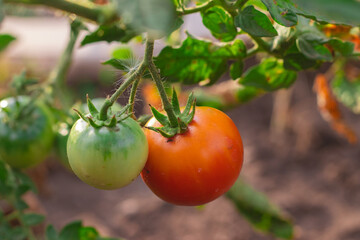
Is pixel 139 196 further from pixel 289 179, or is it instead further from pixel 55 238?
pixel 55 238

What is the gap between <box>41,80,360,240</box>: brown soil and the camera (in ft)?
5.72

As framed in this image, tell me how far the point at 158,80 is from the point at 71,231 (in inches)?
16.0

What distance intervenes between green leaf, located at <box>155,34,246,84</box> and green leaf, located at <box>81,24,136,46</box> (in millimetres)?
59

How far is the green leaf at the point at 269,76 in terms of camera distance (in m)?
0.75

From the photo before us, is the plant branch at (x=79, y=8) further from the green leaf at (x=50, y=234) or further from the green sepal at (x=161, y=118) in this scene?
the green leaf at (x=50, y=234)

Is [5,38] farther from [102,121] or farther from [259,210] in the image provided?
[259,210]

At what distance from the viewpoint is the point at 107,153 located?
46cm

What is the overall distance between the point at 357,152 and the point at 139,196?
41.7 inches

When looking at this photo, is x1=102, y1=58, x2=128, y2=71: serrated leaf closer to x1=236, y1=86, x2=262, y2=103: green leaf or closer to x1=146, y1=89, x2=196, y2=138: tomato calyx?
x1=146, y1=89, x2=196, y2=138: tomato calyx

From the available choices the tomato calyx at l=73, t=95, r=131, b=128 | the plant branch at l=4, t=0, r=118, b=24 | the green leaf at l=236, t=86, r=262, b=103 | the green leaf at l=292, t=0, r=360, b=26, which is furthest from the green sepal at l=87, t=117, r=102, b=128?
the green leaf at l=236, t=86, r=262, b=103

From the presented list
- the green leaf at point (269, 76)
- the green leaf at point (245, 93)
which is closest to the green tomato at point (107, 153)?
the green leaf at point (269, 76)

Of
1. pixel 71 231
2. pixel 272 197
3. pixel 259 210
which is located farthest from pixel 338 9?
pixel 272 197

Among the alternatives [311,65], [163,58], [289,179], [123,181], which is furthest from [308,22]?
[289,179]

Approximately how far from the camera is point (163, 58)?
0.66 m
